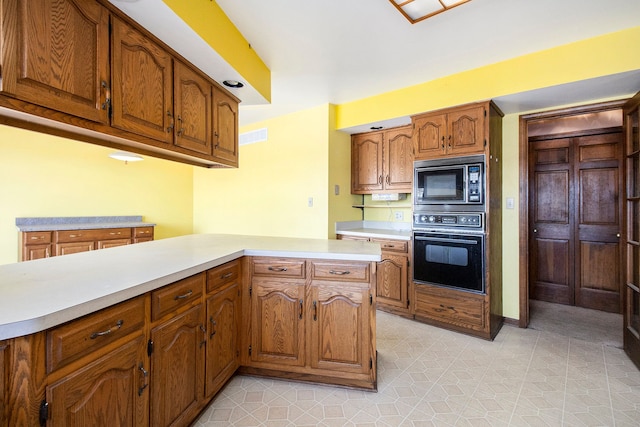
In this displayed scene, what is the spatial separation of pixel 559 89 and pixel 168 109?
A: 302cm

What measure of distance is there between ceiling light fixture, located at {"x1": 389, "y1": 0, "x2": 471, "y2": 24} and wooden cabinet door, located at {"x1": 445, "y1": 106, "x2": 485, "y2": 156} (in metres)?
1.10

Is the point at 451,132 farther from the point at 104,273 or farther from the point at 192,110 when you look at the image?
the point at 104,273

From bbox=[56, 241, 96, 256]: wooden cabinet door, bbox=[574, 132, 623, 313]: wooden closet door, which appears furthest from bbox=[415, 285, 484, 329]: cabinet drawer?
bbox=[56, 241, 96, 256]: wooden cabinet door

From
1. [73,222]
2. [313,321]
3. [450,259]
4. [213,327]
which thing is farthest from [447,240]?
[73,222]

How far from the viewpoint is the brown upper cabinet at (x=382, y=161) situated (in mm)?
3445

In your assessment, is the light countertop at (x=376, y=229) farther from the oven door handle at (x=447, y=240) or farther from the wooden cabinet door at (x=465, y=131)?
the wooden cabinet door at (x=465, y=131)

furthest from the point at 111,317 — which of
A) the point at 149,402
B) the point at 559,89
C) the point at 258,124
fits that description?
the point at 258,124

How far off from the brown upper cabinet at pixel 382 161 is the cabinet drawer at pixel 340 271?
6.23ft

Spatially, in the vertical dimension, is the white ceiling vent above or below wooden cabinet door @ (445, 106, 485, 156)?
above

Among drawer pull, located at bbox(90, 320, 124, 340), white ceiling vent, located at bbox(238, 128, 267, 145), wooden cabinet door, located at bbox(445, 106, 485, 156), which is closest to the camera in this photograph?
drawer pull, located at bbox(90, 320, 124, 340)

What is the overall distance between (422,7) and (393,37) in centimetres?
36

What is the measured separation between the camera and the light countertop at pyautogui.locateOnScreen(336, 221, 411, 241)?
327cm

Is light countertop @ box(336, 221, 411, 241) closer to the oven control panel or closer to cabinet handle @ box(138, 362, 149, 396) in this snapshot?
the oven control panel

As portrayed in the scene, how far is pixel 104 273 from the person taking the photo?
4.23 ft
